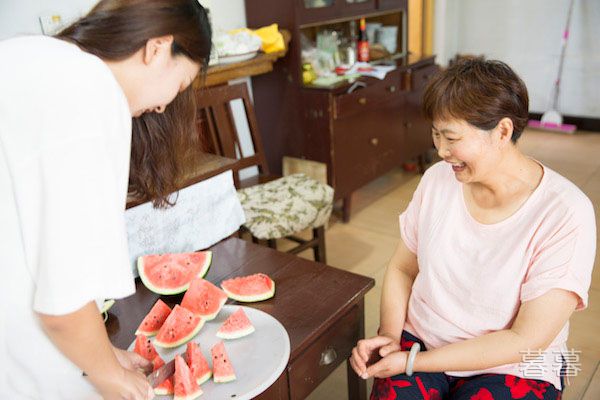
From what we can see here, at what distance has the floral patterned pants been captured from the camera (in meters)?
1.27

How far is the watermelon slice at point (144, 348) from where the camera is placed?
3.80 feet

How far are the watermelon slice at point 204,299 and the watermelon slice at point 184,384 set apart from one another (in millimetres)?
239

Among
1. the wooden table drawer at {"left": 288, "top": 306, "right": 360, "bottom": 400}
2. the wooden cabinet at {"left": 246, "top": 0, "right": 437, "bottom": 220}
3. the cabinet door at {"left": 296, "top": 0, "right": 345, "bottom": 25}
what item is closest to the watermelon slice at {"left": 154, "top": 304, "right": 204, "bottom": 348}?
the wooden table drawer at {"left": 288, "top": 306, "right": 360, "bottom": 400}

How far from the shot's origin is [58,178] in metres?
0.72

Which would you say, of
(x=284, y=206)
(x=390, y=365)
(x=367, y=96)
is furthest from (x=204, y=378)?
(x=367, y=96)

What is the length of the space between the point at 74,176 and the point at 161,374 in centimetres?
52

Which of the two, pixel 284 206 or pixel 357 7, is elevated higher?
pixel 357 7

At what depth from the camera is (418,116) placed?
396 cm

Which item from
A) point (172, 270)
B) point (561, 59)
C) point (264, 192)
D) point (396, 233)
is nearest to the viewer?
point (172, 270)

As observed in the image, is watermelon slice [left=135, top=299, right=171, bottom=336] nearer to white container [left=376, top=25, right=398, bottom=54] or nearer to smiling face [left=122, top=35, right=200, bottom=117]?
smiling face [left=122, top=35, right=200, bottom=117]

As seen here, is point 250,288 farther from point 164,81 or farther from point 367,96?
point 367,96

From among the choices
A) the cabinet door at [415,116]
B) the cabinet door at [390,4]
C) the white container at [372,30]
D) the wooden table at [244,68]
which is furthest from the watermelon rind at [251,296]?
the white container at [372,30]

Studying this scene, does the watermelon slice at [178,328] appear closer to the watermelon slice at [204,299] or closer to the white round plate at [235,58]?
the watermelon slice at [204,299]

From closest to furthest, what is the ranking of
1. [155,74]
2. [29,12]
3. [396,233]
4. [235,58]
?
[155,74]
[29,12]
[235,58]
[396,233]
